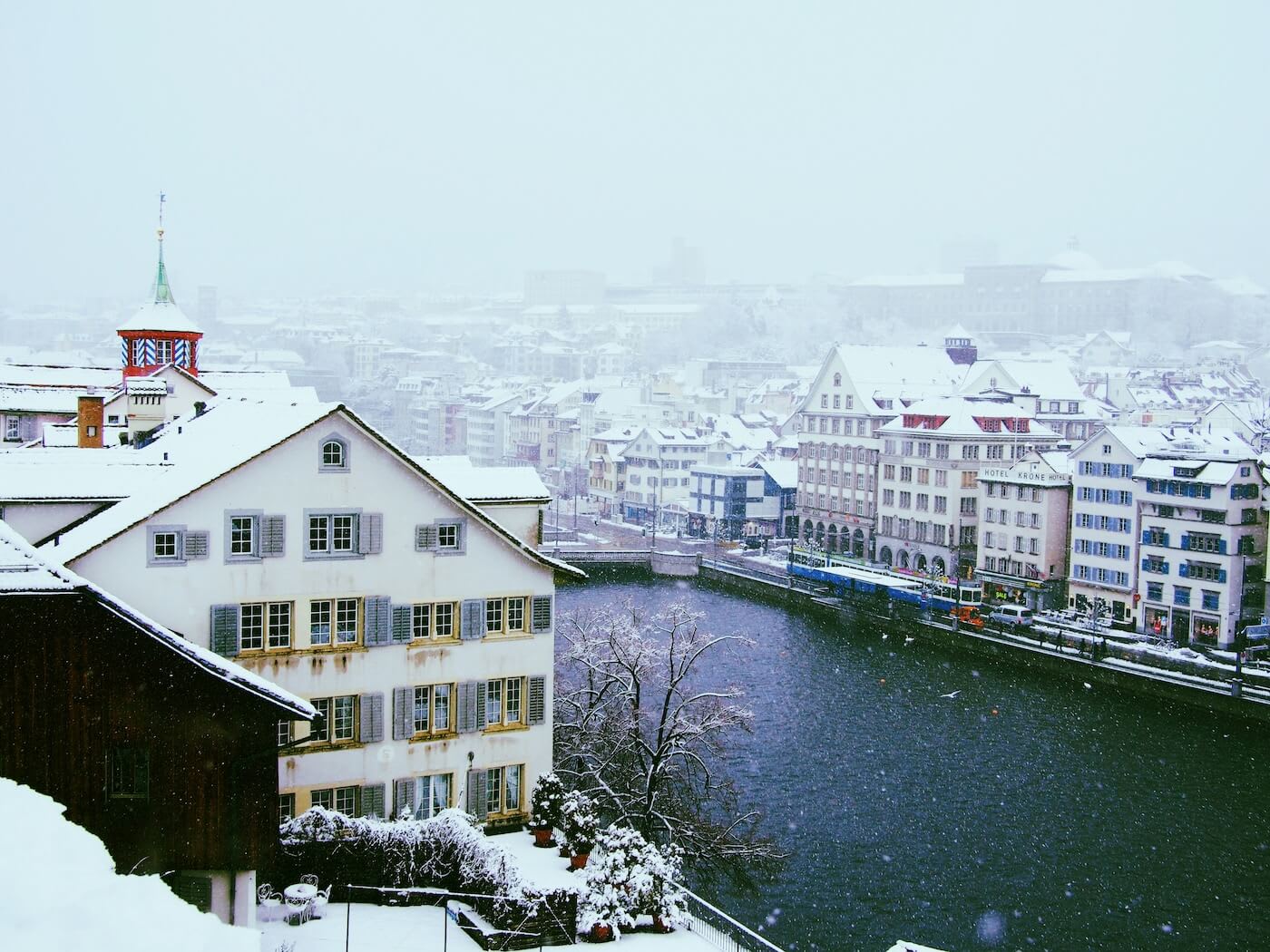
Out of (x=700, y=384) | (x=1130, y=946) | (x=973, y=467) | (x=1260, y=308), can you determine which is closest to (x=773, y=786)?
(x=1130, y=946)

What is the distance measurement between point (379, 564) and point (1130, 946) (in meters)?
14.8

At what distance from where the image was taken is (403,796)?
17.9m

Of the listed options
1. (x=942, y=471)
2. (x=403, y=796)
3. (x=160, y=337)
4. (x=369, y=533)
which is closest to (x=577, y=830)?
(x=403, y=796)

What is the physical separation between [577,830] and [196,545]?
244 inches

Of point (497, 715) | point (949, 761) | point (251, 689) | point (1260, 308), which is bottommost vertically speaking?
point (949, 761)

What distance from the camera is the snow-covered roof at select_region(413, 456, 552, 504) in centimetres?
1992

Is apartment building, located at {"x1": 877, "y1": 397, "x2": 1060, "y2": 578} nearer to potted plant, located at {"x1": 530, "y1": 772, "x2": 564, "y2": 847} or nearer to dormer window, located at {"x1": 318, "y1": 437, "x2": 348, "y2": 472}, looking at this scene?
potted plant, located at {"x1": 530, "y1": 772, "x2": 564, "y2": 847}

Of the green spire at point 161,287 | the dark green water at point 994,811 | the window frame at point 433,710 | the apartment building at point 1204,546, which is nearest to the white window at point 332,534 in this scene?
the window frame at point 433,710

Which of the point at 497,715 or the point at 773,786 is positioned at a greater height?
the point at 497,715

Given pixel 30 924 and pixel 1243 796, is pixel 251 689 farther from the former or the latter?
pixel 1243 796

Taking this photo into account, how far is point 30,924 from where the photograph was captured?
19.7 feet

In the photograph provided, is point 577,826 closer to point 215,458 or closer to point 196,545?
point 196,545

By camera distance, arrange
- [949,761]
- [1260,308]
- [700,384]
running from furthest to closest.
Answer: [1260,308]
[700,384]
[949,761]

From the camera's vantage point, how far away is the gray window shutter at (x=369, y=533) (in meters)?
17.6
